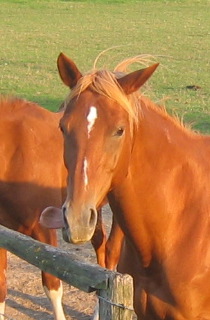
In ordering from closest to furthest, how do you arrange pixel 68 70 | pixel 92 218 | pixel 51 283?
pixel 92 218, pixel 68 70, pixel 51 283

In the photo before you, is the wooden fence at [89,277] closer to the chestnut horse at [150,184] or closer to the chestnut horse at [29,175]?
the chestnut horse at [150,184]

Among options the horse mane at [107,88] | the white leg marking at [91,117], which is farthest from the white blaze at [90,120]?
the horse mane at [107,88]

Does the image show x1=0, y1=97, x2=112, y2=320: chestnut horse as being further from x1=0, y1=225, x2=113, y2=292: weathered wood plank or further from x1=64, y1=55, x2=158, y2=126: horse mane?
x1=64, y1=55, x2=158, y2=126: horse mane

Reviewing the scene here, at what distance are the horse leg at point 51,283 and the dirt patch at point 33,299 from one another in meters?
0.26

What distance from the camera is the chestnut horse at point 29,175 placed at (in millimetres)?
5211

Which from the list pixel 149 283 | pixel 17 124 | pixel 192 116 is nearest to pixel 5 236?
pixel 149 283

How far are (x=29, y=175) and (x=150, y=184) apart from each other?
1909 millimetres

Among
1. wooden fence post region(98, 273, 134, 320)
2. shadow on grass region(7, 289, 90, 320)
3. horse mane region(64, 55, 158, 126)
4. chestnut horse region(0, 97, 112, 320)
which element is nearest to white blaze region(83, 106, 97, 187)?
horse mane region(64, 55, 158, 126)

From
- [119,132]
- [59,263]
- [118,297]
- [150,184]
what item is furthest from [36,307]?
[118,297]

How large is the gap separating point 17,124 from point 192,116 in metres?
5.81

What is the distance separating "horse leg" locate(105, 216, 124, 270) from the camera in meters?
5.46

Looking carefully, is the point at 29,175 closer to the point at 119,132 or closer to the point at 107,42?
the point at 119,132

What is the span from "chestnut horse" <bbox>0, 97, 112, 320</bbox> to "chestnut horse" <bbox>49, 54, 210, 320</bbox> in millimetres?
1523

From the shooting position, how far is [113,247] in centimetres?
551
